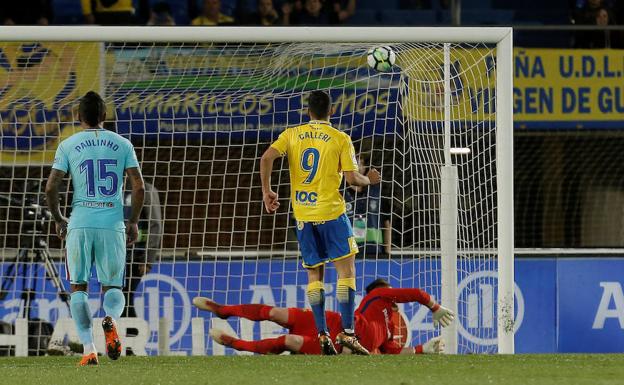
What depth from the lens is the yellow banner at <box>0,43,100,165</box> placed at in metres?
11.8

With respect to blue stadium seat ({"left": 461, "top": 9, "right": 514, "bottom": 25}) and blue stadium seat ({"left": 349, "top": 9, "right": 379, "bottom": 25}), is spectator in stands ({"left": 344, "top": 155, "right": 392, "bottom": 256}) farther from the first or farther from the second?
blue stadium seat ({"left": 461, "top": 9, "right": 514, "bottom": 25})

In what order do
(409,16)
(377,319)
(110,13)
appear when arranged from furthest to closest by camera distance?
(409,16) → (110,13) → (377,319)

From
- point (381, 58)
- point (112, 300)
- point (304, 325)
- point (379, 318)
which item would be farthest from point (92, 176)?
point (379, 318)

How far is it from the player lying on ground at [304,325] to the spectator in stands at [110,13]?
6.08 meters

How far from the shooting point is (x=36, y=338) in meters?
11.9

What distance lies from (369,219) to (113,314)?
422cm

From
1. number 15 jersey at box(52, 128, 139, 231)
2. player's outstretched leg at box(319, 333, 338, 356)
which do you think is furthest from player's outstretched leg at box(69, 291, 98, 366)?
player's outstretched leg at box(319, 333, 338, 356)

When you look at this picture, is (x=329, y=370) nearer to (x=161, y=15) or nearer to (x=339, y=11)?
(x=161, y=15)

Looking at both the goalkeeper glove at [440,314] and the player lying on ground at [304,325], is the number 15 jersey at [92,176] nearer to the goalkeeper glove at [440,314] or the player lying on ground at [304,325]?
the player lying on ground at [304,325]

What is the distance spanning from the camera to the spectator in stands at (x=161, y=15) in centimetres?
1585

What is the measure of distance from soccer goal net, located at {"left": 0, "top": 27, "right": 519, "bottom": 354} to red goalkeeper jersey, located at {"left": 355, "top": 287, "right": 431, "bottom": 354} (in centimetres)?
40

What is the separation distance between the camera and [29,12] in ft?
53.2

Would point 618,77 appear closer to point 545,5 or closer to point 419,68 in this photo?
point 545,5

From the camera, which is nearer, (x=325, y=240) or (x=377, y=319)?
(x=325, y=240)
